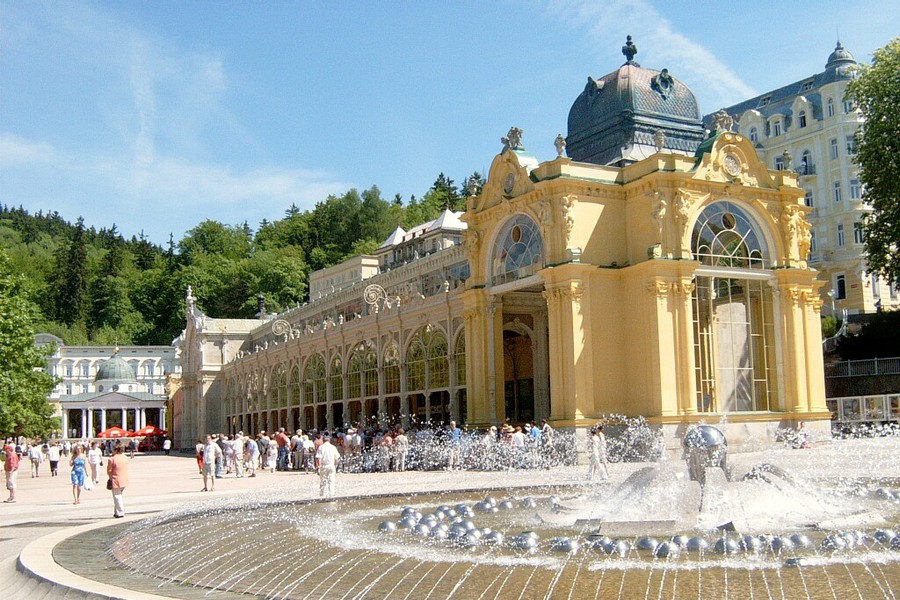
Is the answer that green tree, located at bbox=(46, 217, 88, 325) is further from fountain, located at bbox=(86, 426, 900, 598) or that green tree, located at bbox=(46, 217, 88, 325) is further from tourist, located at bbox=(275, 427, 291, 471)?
fountain, located at bbox=(86, 426, 900, 598)

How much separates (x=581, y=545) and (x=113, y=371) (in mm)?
137959

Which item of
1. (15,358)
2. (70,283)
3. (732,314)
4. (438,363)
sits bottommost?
(438,363)

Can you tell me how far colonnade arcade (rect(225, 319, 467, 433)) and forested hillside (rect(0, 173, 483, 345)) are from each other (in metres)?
43.6

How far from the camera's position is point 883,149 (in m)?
47.9

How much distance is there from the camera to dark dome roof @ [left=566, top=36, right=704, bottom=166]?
42.0 m

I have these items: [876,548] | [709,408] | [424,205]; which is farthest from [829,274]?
[424,205]

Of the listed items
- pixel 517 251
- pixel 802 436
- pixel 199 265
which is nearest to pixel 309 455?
pixel 517 251

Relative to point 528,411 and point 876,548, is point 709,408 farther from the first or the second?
point 876,548

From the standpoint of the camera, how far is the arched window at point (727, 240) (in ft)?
123

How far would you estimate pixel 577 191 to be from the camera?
3712cm

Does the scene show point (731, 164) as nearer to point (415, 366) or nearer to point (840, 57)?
point (415, 366)

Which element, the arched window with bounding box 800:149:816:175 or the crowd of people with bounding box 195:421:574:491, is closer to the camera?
the crowd of people with bounding box 195:421:574:491

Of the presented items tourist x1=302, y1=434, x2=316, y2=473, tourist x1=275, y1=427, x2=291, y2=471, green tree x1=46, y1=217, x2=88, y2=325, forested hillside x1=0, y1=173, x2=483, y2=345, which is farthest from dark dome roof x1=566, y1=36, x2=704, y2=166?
green tree x1=46, y1=217, x2=88, y2=325

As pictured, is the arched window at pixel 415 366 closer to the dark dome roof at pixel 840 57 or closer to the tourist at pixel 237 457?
the tourist at pixel 237 457
